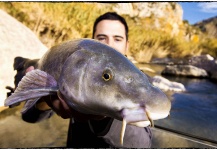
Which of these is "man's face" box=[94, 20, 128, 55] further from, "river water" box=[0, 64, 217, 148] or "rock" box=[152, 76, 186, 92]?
"rock" box=[152, 76, 186, 92]

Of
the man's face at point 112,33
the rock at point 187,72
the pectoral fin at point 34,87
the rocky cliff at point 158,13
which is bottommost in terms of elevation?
the rock at point 187,72

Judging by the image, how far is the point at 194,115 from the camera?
4238mm

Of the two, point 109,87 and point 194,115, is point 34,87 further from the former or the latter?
point 194,115

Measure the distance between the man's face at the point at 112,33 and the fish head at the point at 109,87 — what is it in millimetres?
1322

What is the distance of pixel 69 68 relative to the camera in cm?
119

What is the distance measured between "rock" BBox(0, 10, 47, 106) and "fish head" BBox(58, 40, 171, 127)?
2879mm

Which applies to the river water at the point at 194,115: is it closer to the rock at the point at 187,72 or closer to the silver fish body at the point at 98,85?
the silver fish body at the point at 98,85

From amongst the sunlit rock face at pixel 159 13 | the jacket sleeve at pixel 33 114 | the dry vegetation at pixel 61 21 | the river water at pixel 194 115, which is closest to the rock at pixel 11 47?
the jacket sleeve at pixel 33 114

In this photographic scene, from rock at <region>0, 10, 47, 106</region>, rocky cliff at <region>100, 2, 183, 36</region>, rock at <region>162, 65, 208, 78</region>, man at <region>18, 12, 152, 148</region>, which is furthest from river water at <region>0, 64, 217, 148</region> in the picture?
rocky cliff at <region>100, 2, 183, 36</region>

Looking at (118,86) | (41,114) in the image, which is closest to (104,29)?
(41,114)

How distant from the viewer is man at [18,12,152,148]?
54.2 inches

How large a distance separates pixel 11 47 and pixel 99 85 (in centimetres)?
342

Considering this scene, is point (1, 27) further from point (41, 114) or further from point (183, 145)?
point (183, 145)

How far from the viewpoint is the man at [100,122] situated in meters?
1.38
